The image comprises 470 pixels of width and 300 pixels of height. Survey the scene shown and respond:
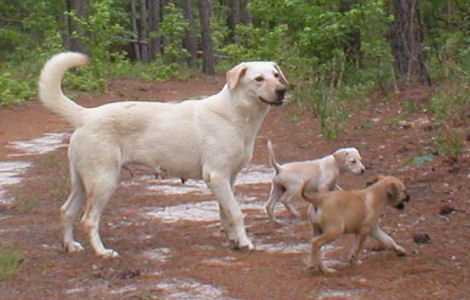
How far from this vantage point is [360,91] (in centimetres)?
1546

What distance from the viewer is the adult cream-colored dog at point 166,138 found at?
647 cm

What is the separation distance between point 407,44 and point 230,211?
25.9ft

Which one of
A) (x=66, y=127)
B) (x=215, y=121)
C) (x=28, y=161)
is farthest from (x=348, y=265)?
(x=66, y=127)

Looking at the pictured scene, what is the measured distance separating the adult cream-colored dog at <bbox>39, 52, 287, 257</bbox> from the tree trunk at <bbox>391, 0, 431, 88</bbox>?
678 centimetres

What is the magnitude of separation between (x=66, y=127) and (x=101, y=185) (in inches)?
420

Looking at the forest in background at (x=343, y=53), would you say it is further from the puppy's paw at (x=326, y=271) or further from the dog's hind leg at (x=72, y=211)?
the dog's hind leg at (x=72, y=211)

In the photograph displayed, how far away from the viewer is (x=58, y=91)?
6711mm

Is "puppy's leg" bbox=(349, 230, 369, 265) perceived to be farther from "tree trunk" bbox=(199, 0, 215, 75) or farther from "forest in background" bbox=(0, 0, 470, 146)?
"tree trunk" bbox=(199, 0, 215, 75)

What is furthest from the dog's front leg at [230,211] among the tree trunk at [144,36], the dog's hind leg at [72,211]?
the tree trunk at [144,36]

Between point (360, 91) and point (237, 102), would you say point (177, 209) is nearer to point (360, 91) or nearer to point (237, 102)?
point (237, 102)

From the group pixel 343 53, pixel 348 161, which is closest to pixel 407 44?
pixel 343 53

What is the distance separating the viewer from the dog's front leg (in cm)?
641

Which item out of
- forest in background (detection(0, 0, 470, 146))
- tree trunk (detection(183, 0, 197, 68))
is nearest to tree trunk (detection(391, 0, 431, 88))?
forest in background (detection(0, 0, 470, 146))

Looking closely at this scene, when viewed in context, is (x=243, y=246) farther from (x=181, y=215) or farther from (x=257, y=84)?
(x=181, y=215)
